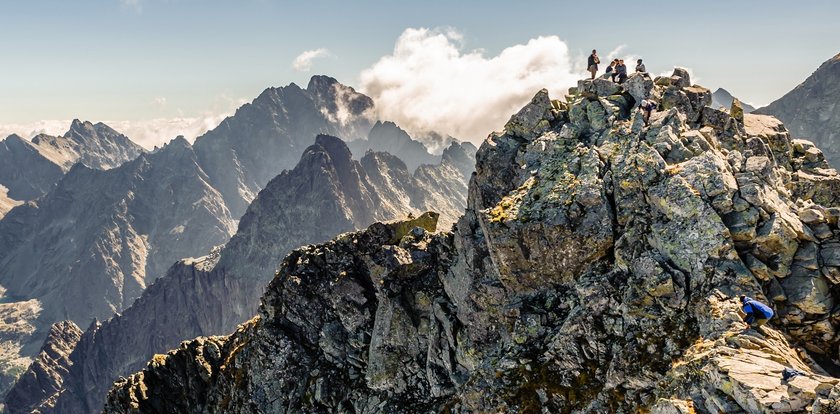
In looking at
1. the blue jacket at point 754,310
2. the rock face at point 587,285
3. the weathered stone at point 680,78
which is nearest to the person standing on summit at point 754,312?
the blue jacket at point 754,310

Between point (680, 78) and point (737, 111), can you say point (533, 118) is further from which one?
point (737, 111)

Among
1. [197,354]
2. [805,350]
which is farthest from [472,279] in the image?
[197,354]

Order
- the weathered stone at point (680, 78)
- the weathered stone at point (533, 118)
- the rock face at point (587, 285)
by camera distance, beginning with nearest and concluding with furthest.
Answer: the rock face at point (587, 285), the weathered stone at point (680, 78), the weathered stone at point (533, 118)

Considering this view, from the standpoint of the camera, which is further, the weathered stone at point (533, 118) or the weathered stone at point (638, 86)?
the weathered stone at point (533, 118)

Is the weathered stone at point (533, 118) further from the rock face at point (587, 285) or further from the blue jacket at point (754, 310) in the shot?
the blue jacket at point (754, 310)

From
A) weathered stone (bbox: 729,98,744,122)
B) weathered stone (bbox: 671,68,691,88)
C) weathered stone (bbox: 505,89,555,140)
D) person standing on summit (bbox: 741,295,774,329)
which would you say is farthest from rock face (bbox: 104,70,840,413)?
weathered stone (bbox: 729,98,744,122)

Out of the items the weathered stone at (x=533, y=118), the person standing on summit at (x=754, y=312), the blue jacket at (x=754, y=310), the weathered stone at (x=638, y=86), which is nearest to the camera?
the blue jacket at (x=754, y=310)

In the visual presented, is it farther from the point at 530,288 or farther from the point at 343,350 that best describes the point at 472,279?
the point at 343,350

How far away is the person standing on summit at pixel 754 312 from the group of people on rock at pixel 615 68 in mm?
28016

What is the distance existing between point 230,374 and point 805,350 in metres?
54.1

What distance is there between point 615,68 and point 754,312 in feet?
99.2

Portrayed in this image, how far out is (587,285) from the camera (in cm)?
2970

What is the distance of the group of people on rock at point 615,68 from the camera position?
43.9 m

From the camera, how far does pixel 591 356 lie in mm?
27172
